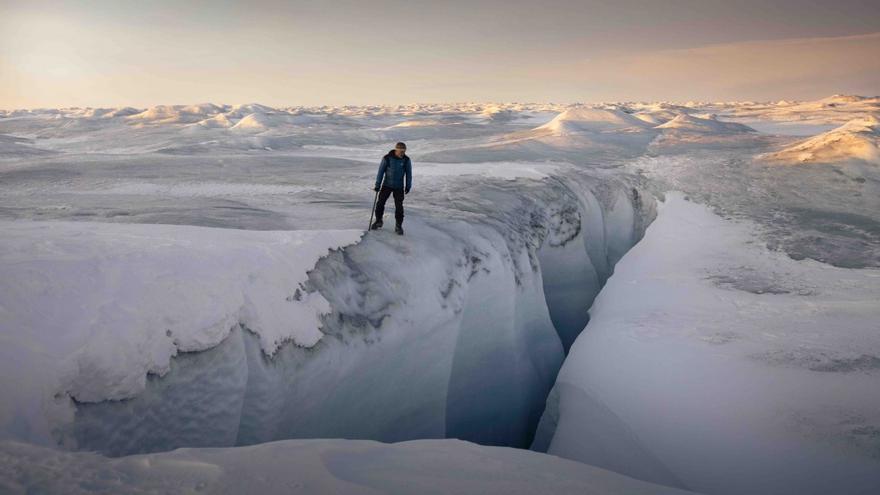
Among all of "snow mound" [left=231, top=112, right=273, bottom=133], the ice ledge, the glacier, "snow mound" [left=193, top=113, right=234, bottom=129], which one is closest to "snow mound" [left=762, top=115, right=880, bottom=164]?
the glacier

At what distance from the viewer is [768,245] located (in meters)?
8.58

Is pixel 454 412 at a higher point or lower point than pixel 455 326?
lower

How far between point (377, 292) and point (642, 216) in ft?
28.9

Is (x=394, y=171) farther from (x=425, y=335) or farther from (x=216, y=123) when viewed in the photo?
(x=216, y=123)

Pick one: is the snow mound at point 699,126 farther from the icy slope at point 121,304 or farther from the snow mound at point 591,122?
the icy slope at point 121,304

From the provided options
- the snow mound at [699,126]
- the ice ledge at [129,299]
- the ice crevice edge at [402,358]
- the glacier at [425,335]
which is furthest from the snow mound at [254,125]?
the ice ledge at [129,299]

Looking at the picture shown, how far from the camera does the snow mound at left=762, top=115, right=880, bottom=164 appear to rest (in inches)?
555

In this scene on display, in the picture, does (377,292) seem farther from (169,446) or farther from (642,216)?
(642,216)

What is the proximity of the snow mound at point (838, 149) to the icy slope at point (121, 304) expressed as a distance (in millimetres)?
16062

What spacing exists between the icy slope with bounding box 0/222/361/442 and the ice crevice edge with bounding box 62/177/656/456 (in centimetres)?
12

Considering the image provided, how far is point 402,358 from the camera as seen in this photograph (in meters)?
5.08

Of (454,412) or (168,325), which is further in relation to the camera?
(454,412)

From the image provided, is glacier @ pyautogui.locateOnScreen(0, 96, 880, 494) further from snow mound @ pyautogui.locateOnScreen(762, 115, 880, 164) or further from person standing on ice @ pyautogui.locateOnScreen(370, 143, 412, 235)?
snow mound @ pyautogui.locateOnScreen(762, 115, 880, 164)

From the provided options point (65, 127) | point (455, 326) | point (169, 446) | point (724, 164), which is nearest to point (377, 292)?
point (455, 326)
